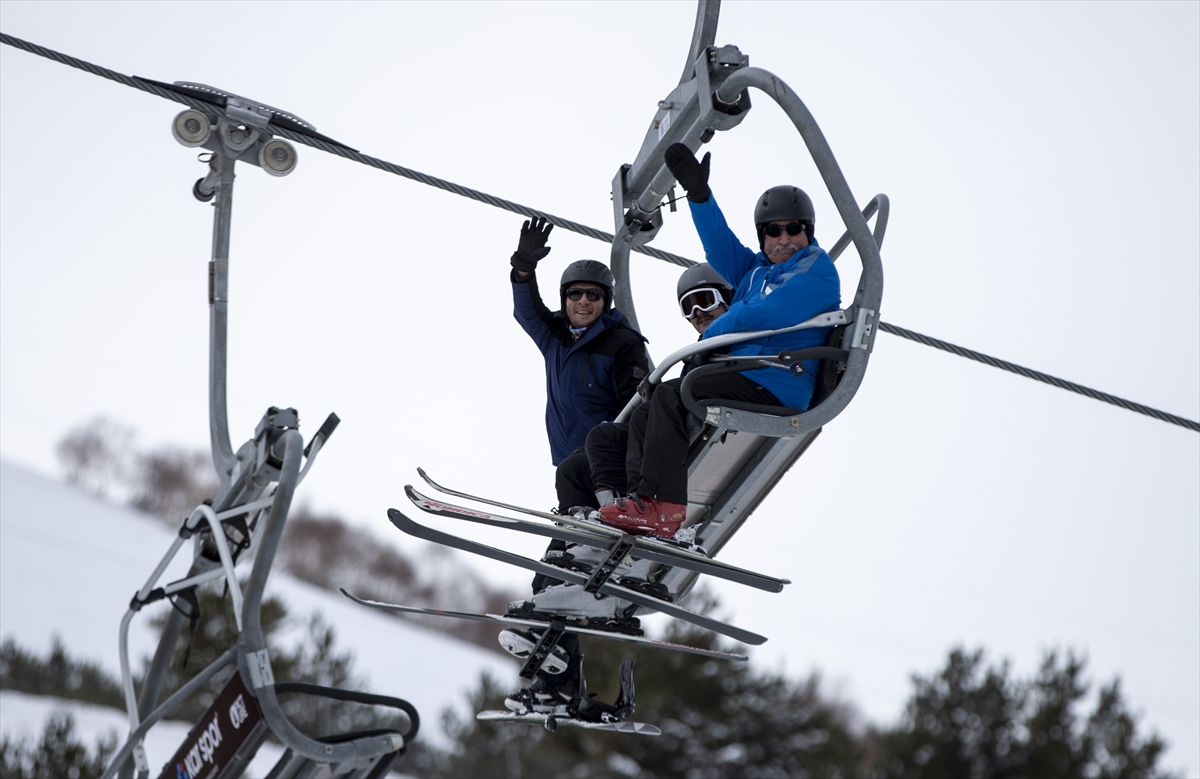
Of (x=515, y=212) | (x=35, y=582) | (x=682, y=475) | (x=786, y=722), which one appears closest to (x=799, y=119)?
(x=682, y=475)

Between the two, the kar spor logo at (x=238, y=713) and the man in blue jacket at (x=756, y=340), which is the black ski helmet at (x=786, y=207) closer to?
the man in blue jacket at (x=756, y=340)

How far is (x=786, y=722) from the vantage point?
23.0 metres

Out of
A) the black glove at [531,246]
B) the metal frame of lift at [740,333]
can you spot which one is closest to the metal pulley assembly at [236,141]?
the black glove at [531,246]

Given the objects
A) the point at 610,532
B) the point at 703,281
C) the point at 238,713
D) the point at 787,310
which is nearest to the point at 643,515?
the point at 610,532

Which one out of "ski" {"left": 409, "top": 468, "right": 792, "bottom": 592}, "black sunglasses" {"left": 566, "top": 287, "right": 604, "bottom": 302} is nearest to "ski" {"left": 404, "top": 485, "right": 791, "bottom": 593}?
"ski" {"left": 409, "top": 468, "right": 792, "bottom": 592}

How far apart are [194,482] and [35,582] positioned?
24.9m

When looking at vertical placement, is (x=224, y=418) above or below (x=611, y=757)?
below

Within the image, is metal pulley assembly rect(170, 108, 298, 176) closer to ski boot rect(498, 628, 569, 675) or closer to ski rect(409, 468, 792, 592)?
ski rect(409, 468, 792, 592)

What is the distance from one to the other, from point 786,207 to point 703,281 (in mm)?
643

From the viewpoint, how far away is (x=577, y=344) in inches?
227

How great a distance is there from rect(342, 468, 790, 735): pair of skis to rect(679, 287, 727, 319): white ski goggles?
122 cm

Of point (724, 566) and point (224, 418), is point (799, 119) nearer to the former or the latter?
point (724, 566)

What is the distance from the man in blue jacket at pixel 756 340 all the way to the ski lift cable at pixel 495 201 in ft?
4.12

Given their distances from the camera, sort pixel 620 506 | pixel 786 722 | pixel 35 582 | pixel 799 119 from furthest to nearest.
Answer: pixel 35 582 → pixel 786 722 → pixel 620 506 → pixel 799 119
